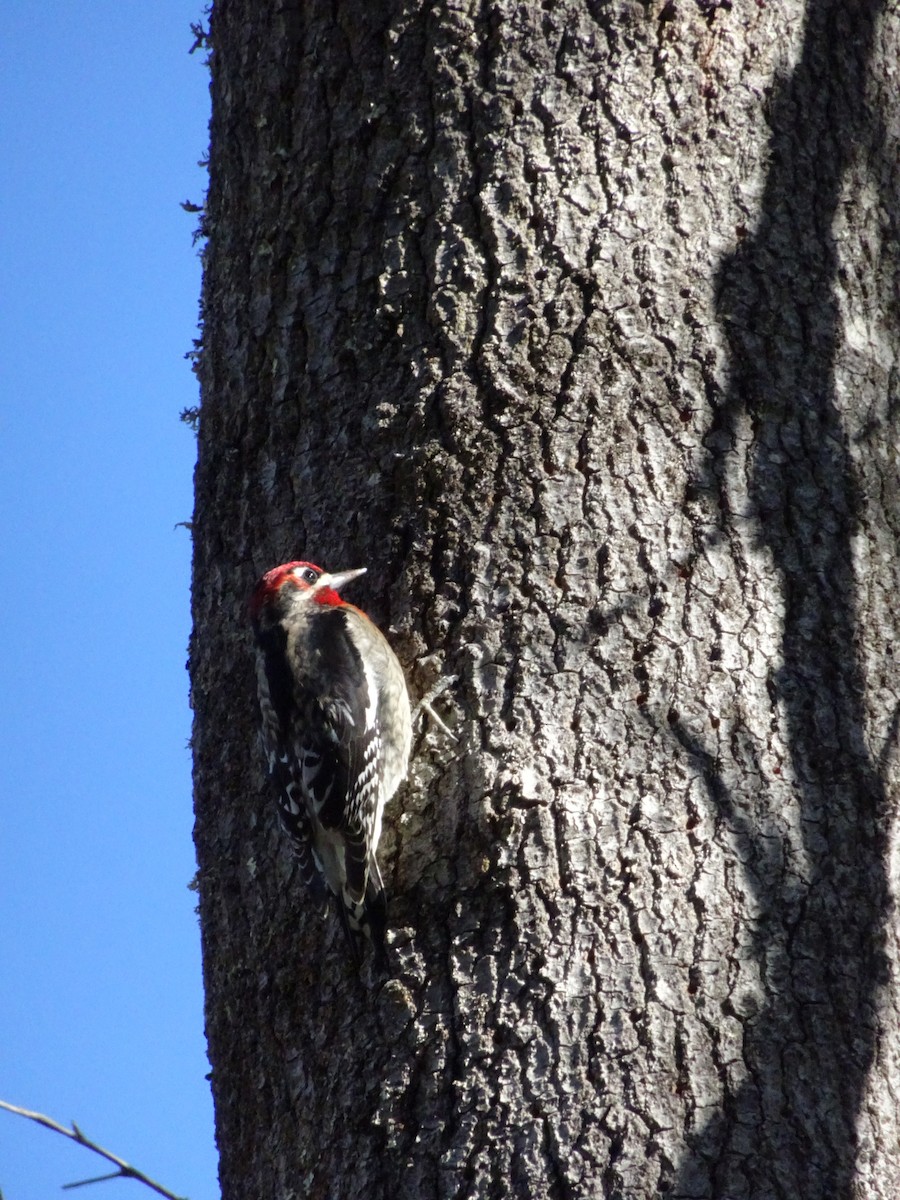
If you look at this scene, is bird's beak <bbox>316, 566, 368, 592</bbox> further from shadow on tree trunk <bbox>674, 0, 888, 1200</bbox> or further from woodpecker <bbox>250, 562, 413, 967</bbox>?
shadow on tree trunk <bbox>674, 0, 888, 1200</bbox>

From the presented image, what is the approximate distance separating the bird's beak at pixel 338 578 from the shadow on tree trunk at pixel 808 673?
94 centimetres

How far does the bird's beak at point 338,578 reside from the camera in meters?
3.43

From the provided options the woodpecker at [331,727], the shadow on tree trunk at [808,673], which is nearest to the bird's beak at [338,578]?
the woodpecker at [331,727]

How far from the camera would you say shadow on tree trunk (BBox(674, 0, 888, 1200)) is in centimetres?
262

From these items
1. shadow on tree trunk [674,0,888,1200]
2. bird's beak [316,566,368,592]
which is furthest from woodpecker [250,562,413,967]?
shadow on tree trunk [674,0,888,1200]

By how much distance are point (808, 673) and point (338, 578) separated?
1.24m

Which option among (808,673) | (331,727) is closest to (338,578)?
(331,727)

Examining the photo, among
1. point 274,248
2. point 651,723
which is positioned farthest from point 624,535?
point 274,248

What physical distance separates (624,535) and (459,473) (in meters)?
0.46

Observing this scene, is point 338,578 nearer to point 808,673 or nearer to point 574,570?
point 574,570

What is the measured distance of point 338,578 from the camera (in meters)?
3.50

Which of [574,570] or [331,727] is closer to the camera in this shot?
[574,570]

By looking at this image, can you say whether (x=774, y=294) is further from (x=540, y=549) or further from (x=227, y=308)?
(x=227, y=308)

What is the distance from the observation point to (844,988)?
278cm
